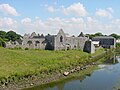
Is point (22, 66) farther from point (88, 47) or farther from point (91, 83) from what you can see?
point (88, 47)

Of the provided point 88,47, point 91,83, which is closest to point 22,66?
point 91,83

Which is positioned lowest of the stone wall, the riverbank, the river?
the river

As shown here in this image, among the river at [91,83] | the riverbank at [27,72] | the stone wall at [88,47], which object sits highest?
the stone wall at [88,47]

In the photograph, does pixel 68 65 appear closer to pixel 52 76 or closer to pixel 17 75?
pixel 52 76

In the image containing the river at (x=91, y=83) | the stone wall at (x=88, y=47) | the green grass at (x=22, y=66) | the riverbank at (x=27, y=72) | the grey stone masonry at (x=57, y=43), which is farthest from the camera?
the stone wall at (x=88, y=47)

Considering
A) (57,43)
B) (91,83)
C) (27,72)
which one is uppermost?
(57,43)

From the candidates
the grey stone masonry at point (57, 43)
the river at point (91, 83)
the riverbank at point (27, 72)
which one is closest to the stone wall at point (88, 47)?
the grey stone masonry at point (57, 43)

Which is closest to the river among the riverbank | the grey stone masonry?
the riverbank

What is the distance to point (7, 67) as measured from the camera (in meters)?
34.3

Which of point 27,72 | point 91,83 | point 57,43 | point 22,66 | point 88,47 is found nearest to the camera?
point 27,72

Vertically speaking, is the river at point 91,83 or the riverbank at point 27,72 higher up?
the riverbank at point 27,72

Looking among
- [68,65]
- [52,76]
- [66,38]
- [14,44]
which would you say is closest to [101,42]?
[66,38]

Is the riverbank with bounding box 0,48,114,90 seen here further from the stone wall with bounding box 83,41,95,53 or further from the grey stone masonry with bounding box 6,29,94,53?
the stone wall with bounding box 83,41,95,53

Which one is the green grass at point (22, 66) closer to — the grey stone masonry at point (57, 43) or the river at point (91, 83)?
the river at point (91, 83)
